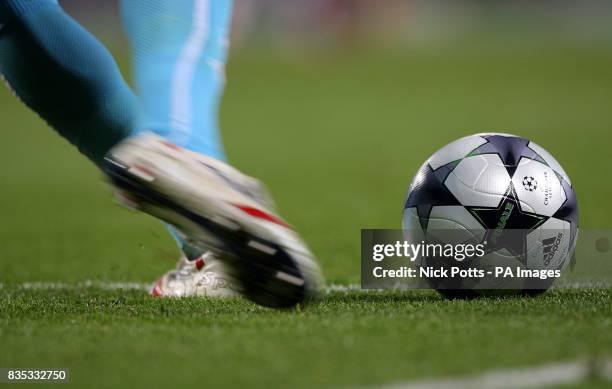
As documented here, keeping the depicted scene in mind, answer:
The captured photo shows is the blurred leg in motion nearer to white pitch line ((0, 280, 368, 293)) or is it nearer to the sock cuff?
the sock cuff

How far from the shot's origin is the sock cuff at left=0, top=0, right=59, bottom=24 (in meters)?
3.12

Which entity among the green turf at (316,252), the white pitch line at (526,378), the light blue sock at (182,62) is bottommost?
the green turf at (316,252)

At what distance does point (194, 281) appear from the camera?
3873mm

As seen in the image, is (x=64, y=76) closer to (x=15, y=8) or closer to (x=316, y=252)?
(x=15, y=8)

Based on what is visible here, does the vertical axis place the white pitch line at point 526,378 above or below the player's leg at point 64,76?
below

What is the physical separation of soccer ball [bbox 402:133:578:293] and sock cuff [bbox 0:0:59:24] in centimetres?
142

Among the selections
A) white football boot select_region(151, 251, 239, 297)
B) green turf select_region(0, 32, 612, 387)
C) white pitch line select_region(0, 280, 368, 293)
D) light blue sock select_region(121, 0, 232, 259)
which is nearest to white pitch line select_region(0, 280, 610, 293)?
white pitch line select_region(0, 280, 368, 293)

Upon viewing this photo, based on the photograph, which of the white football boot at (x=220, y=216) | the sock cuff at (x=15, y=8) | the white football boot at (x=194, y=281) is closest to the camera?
the white football boot at (x=220, y=216)

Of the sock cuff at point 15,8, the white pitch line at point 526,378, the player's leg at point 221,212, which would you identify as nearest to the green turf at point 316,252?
the white pitch line at point 526,378

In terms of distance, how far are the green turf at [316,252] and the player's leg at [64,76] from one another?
0.21 metres

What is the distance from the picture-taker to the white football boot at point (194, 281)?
3.81m

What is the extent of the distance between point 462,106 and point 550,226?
12.5m

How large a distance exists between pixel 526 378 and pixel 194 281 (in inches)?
65.9

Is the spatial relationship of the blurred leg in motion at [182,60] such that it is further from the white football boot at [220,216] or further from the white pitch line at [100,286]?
the white pitch line at [100,286]
